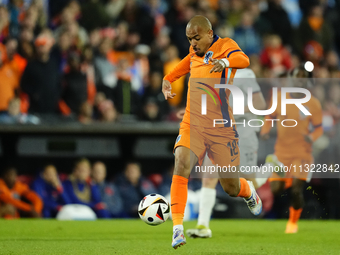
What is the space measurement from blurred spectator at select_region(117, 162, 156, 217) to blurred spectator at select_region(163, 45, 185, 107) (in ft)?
5.40

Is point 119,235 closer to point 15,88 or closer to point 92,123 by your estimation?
point 92,123

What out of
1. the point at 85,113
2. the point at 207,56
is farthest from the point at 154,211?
the point at 85,113

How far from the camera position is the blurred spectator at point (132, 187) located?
10.6 metres

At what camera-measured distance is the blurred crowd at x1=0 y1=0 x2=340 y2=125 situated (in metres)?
10.3

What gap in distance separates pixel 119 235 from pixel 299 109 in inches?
127

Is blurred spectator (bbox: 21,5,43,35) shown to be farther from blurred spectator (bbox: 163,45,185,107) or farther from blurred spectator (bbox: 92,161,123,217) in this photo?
blurred spectator (bbox: 92,161,123,217)

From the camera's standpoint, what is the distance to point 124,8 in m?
12.6

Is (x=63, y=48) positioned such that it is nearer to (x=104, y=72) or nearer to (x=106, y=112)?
(x=104, y=72)

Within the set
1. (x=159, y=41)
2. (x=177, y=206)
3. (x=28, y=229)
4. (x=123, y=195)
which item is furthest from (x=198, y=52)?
(x=159, y=41)

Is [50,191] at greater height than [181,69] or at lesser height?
lesser

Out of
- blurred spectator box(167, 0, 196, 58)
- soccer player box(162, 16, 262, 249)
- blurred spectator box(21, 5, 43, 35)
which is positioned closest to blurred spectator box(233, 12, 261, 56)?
blurred spectator box(167, 0, 196, 58)

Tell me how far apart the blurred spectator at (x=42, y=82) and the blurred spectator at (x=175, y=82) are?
2.02m

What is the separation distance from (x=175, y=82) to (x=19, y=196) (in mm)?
3820

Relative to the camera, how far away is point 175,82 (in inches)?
452
